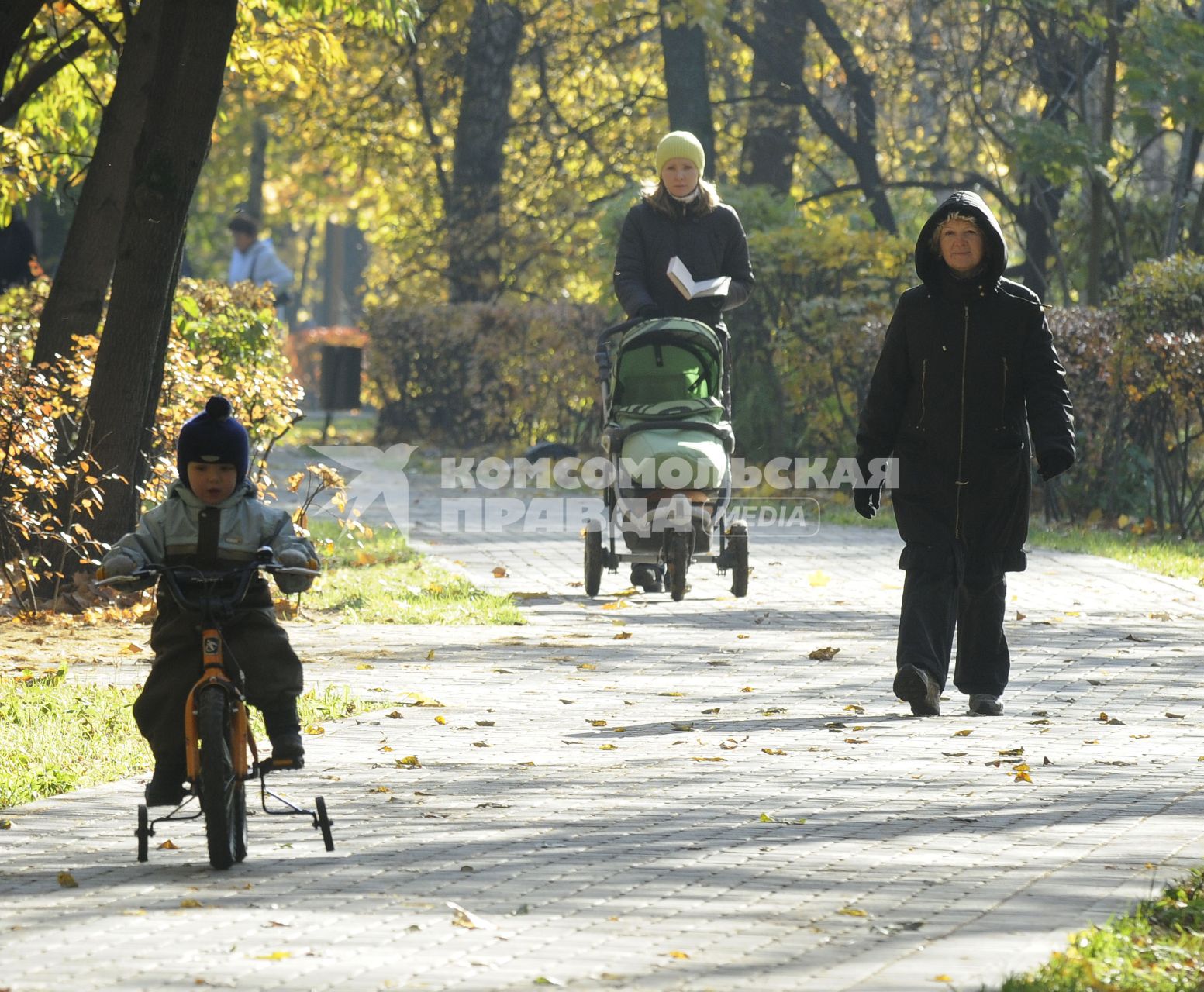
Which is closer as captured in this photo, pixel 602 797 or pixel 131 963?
pixel 131 963

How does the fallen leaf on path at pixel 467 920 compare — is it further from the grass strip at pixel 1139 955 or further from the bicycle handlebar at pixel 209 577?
the grass strip at pixel 1139 955

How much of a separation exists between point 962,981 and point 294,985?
4.67 ft

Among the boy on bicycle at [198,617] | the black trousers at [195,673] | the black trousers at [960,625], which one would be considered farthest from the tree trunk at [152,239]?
the black trousers at [195,673]

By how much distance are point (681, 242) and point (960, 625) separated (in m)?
4.34

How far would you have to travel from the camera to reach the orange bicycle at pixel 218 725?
5715 mm

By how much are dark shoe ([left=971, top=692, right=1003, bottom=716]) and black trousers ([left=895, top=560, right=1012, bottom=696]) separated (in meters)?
0.02

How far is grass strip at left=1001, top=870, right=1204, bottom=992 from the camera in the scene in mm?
4422

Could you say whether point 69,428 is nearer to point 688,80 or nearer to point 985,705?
point 985,705

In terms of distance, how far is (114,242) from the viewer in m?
12.8

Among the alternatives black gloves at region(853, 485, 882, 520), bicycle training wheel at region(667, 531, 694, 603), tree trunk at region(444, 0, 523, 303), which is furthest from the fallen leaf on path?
tree trunk at region(444, 0, 523, 303)

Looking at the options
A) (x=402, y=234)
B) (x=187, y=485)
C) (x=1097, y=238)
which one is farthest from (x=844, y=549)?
(x=402, y=234)

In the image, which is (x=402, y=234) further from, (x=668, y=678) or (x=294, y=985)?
(x=294, y=985)

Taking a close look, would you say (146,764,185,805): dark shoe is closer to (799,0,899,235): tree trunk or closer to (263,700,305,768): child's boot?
(263,700,305,768): child's boot

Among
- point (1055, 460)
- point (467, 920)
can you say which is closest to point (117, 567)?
point (467, 920)
